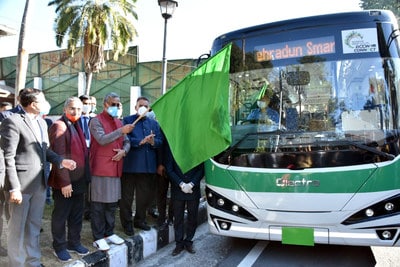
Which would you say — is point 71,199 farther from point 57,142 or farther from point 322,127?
point 322,127

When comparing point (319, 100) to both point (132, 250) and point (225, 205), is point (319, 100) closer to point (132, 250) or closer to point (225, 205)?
point (225, 205)

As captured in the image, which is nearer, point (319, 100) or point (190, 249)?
point (319, 100)

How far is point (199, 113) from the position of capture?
4207 mm

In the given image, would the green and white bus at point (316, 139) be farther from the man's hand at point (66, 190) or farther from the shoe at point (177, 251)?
the man's hand at point (66, 190)

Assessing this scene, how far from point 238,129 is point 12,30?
9.87 metres

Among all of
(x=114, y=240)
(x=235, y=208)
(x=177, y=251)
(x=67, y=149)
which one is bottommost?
(x=177, y=251)

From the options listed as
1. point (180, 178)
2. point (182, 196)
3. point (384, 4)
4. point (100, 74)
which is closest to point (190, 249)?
point (182, 196)

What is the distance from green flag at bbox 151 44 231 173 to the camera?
4078 mm

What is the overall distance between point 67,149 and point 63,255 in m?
1.17

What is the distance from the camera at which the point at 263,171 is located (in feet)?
13.9

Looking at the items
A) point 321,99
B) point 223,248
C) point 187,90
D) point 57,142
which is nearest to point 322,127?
point 321,99

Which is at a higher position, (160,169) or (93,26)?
(93,26)

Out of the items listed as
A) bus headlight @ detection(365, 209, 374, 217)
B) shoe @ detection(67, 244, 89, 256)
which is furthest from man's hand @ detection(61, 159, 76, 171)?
bus headlight @ detection(365, 209, 374, 217)

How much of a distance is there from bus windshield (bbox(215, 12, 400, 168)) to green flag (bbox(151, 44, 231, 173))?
0.48m
